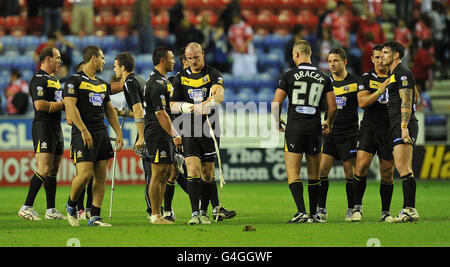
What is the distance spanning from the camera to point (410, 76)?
33.9 feet

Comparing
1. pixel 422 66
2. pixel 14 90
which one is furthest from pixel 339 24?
pixel 14 90

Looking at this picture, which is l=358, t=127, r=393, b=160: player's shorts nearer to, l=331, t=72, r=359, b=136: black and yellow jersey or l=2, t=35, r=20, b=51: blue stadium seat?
l=331, t=72, r=359, b=136: black and yellow jersey

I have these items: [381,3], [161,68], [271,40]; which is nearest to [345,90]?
[161,68]

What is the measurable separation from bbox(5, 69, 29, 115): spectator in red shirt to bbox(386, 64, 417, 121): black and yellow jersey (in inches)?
476

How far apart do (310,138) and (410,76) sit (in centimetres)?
158

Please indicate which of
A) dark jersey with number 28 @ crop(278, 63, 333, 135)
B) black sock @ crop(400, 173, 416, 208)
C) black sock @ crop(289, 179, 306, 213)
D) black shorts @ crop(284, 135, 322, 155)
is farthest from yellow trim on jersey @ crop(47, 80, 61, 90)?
black sock @ crop(400, 173, 416, 208)

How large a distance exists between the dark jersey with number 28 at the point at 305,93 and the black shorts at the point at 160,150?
1667mm

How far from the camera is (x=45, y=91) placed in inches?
450

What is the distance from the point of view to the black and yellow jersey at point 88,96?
1010cm

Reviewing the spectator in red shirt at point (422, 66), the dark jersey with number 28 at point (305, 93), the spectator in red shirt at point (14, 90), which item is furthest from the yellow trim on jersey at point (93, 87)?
the spectator in red shirt at point (422, 66)

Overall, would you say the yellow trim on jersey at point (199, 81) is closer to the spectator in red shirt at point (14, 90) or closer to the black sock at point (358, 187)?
the black sock at point (358, 187)

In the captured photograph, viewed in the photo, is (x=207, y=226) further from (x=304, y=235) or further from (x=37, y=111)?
(x=37, y=111)

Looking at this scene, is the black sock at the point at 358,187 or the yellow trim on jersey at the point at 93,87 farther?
the black sock at the point at 358,187

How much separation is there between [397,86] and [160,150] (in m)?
3.34
